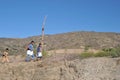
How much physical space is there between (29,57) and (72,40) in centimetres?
3445

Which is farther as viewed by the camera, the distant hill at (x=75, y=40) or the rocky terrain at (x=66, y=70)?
the distant hill at (x=75, y=40)

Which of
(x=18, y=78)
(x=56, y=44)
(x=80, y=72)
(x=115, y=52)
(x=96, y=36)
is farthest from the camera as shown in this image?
(x=96, y=36)

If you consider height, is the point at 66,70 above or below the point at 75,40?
below

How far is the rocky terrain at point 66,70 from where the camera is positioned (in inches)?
628

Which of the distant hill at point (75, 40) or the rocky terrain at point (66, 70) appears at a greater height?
the distant hill at point (75, 40)

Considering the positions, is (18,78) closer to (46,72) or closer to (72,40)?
(46,72)

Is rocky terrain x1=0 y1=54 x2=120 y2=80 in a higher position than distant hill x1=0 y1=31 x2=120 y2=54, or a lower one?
lower

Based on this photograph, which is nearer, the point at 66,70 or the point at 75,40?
the point at 66,70

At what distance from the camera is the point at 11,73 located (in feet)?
60.0

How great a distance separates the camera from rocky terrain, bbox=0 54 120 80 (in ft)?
52.3

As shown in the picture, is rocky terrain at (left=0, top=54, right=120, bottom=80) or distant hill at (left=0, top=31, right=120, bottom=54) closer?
rocky terrain at (left=0, top=54, right=120, bottom=80)

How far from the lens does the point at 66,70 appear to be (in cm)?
1691

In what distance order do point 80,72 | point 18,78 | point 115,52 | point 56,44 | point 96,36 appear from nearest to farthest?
1. point 80,72
2. point 18,78
3. point 115,52
4. point 56,44
5. point 96,36

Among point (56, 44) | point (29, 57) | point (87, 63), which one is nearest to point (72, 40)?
point (56, 44)
